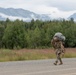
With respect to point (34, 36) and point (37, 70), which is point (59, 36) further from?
point (34, 36)

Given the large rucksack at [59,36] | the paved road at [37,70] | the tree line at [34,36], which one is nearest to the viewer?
the paved road at [37,70]

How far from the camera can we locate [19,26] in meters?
107

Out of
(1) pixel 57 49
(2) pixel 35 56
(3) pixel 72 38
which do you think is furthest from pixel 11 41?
(1) pixel 57 49

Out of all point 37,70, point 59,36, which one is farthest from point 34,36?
point 37,70

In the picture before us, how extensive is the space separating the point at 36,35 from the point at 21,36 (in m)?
4.62

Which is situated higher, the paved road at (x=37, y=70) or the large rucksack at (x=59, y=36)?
the large rucksack at (x=59, y=36)

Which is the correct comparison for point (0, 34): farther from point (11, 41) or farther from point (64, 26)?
point (64, 26)

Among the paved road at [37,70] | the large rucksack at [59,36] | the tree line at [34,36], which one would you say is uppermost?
the large rucksack at [59,36]

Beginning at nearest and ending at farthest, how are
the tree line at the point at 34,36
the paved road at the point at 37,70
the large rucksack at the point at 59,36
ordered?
the paved road at the point at 37,70, the large rucksack at the point at 59,36, the tree line at the point at 34,36

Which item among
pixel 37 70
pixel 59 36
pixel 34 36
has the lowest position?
pixel 34 36

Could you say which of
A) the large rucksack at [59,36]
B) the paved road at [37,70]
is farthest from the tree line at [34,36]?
the paved road at [37,70]

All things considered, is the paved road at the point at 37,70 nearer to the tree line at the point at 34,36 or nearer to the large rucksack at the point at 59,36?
the large rucksack at the point at 59,36

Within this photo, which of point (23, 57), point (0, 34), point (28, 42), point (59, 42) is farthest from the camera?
point (0, 34)


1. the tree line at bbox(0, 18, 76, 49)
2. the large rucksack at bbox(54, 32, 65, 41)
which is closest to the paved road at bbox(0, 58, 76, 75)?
the large rucksack at bbox(54, 32, 65, 41)
